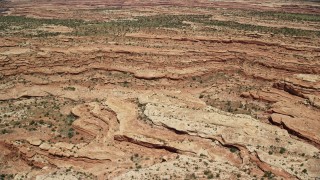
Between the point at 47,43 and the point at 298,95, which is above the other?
the point at 47,43

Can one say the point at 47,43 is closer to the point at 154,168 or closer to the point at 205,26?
the point at 205,26

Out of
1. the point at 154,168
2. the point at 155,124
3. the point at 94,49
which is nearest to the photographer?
the point at 154,168

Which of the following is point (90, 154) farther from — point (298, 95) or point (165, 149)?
point (298, 95)

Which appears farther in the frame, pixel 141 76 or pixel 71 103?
pixel 141 76

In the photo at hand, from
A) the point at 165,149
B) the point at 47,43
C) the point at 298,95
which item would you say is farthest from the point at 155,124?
the point at 47,43

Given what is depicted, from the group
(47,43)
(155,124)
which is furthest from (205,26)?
(155,124)

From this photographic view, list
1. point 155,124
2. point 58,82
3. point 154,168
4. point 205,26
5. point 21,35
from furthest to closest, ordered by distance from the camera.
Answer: point 205,26 → point 21,35 → point 58,82 → point 155,124 → point 154,168
